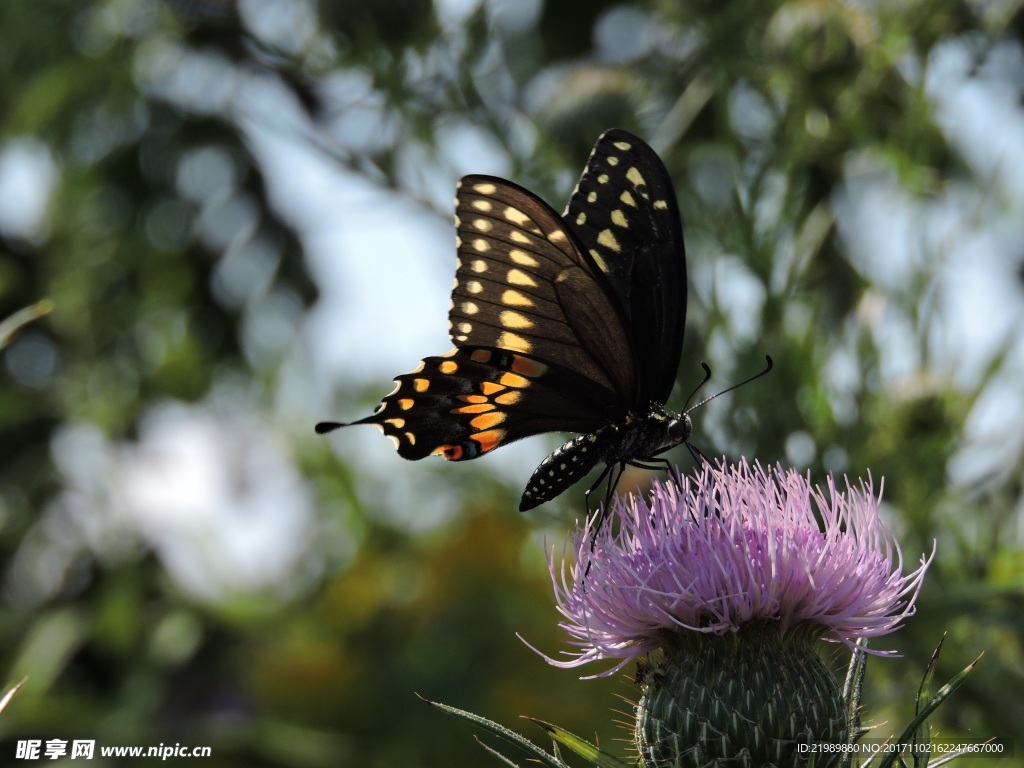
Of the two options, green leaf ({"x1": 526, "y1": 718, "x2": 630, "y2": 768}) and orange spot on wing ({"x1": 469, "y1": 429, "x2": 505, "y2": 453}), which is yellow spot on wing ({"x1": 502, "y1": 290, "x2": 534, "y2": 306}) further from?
green leaf ({"x1": 526, "y1": 718, "x2": 630, "y2": 768})

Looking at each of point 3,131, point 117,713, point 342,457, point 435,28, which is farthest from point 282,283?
point 435,28

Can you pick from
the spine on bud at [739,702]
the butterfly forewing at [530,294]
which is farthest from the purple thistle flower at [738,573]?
the butterfly forewing at [530,294]

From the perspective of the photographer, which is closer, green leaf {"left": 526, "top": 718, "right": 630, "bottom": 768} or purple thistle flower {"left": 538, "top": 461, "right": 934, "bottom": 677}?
green leaf {"left": 526, "top": 718, "right": 630, "bottom": 768}

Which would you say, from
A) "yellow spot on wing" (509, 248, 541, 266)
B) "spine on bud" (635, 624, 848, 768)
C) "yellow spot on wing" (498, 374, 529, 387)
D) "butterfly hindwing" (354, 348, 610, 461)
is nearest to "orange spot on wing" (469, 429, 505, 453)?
"butterfly hindwing" (354, 348, 610, 461)

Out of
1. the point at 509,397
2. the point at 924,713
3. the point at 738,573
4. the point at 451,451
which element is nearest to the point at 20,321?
the point at 451,451

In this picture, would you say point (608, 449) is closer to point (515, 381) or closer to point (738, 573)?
point (515, 381)

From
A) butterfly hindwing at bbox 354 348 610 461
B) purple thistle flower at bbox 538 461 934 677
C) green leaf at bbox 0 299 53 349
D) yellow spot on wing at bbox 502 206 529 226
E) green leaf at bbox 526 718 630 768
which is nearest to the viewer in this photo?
green leaf at bbox 526 718 630 768

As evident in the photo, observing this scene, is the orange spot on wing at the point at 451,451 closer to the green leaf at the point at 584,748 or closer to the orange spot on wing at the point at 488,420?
the orange spot on wing at the point at 488,420
